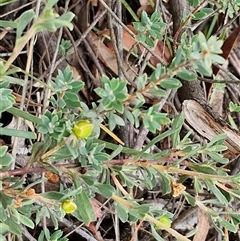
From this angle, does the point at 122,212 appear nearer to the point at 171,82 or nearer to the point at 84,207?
the point at 84,207

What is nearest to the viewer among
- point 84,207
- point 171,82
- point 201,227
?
point 171,82

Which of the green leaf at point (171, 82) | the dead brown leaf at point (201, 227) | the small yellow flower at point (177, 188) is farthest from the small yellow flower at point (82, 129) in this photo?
the dead brown leaf at point (201, 227)

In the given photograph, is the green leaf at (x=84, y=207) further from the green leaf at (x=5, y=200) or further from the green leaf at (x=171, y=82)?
the green leaf at (x=171, y=82)

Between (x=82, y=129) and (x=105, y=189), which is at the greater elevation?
(x=82, y=129)

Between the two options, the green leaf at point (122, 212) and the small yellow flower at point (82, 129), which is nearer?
the small yellow flower at point (82, 129)

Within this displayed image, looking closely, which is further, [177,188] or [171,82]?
[177,188]

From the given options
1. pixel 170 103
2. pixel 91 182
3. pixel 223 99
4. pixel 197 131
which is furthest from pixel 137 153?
pixel 223 99

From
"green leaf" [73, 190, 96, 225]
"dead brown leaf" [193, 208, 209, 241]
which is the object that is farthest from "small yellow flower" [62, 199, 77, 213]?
"dead brown leaf" [193, 208, 209, 241]

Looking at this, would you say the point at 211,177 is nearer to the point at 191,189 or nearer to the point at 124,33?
the point at 191,189

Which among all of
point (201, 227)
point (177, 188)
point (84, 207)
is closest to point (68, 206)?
point (84, 207)

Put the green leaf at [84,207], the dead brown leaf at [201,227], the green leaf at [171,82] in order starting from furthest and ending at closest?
the dead brown leaf at [201,227], the green leaf at [84,207], the green leaf at [171,82]

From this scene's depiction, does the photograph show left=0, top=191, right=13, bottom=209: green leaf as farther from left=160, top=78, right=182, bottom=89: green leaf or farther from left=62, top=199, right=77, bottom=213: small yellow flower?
left=160, top=78, right=182, bottom=89: green leaf
